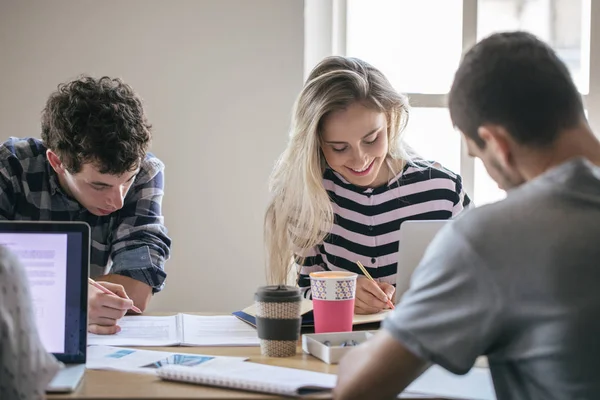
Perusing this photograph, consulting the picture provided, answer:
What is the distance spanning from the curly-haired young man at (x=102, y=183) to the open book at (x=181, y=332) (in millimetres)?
57

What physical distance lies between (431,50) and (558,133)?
204cm

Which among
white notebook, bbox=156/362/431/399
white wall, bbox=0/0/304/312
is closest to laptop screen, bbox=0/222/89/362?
white notebook, bbox=156/362/431/399

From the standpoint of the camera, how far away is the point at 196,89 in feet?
9.11

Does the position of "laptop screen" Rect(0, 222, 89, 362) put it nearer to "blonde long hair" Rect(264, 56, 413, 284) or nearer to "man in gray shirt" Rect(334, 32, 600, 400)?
"man in gray shirt" Rect(334, 32, 600, 400)

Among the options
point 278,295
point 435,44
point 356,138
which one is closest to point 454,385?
point 278,295

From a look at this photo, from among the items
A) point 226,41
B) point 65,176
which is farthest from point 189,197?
point 65,176

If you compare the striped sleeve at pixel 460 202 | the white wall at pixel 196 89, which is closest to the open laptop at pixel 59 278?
the striped sleeve at pixel 460 202

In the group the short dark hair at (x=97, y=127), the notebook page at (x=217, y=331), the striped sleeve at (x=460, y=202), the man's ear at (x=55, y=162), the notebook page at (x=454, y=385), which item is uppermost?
the short dark hair at (x=97, y=127)

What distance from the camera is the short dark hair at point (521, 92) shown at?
1.11 metres

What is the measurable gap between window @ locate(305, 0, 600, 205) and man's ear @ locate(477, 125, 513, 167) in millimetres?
1920

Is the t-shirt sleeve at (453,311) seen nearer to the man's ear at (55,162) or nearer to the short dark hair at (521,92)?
the short dark hair at (521,92)

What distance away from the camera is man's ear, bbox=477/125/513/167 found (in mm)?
1129

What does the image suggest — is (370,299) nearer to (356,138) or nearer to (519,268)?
(356,138)

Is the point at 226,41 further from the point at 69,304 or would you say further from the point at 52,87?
the point at 69,304
